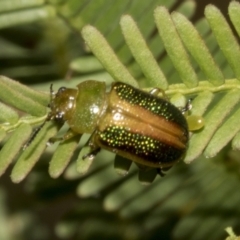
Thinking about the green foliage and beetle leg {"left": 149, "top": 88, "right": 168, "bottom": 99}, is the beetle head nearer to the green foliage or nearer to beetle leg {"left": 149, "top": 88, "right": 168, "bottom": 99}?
the green foliage

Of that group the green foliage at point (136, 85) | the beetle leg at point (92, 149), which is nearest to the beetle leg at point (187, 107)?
the green foliage at point (136, 85)

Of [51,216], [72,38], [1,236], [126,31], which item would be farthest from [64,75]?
[51,216]

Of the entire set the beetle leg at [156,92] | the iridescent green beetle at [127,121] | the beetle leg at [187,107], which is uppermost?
the beetle leg at [156,92]

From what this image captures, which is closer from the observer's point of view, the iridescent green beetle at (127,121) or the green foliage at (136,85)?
the green foliage at (136,85)

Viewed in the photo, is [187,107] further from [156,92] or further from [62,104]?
[62,104]

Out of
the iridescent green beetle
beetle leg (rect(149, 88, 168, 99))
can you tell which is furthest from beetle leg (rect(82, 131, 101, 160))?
beetle leg (rect(149, 88, 168, 99))

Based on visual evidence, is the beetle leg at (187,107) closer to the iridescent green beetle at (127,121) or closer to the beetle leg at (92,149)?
the iridescent green beetle at (127,121)

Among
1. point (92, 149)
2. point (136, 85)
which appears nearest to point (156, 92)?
point (136, 85)

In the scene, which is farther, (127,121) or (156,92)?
(127,121)
